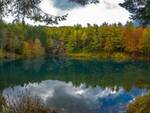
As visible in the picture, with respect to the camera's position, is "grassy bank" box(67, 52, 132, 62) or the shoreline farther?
"grassy bank" box(67, 52, 132, 62)

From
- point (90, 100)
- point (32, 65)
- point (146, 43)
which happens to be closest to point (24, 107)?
point (90, 100)

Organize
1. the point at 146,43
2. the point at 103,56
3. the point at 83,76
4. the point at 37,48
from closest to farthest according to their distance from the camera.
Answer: the point at 83,76 → the point at 146,43 → the point at 103,56 → the point at 37,48

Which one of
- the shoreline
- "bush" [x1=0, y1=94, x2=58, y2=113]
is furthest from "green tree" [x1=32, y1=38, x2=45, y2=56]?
"bush" [x1=0, y1=94, x2=58, y2=113]

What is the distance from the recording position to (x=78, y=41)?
172 meters

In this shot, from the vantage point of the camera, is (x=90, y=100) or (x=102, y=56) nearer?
(x=90, y=100)

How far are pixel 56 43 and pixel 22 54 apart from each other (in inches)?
1143

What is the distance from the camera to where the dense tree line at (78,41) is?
14362 cm

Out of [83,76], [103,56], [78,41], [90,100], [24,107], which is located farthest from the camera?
[78,41]

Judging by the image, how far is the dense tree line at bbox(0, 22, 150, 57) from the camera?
144 m

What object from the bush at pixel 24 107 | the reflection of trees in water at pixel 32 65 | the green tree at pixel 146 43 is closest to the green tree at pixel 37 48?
the green tree at pixel 146 43

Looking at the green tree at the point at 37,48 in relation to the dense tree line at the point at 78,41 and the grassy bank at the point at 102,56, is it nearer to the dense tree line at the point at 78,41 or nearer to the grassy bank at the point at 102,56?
the dense tree line at the point at 78,41

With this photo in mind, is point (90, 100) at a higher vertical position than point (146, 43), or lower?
lower

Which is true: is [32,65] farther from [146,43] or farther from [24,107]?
[24,107]

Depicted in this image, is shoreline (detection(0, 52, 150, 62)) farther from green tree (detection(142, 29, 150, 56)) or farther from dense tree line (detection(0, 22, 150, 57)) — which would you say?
green tree (detection(142, 29, 150, 56))
